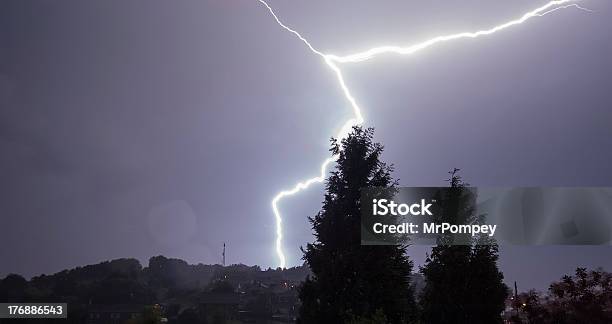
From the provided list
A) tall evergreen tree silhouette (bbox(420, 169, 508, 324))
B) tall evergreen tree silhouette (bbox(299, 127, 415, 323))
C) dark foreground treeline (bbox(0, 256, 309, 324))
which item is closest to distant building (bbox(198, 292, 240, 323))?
dark foreground treeline (bbox(0, 256, 309, 324))

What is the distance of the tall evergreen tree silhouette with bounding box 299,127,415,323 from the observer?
18.6 m

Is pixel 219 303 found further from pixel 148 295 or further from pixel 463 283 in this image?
pixel 463 283

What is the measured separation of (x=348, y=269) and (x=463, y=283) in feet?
14.9

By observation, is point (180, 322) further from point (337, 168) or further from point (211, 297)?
point (337, 168)

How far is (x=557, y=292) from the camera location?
52.1ft

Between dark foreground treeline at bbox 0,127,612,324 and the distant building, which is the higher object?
dark foreground treeline at bbox 0,127,612,324

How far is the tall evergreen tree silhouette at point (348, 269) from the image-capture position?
1859 cm

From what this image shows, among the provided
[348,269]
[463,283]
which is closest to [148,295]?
[348,269]

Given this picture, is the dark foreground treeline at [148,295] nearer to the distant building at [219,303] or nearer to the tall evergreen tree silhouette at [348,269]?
the distant building at [219,303]

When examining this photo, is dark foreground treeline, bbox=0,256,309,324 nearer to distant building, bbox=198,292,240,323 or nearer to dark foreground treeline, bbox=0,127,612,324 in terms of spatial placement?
distant building, bbox=198,292,240,323

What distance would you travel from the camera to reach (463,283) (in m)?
16.1

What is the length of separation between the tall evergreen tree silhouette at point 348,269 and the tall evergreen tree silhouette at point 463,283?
2.16m

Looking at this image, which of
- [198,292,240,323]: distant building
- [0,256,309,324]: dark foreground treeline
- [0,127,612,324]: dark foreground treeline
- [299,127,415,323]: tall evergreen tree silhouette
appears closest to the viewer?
[0,127,612,324]: dark foreground treeline

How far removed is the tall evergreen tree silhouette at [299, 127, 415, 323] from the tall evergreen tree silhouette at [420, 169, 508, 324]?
2.16 metres
